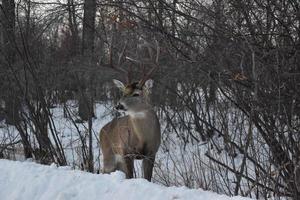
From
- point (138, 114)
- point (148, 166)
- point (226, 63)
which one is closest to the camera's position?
point (226, 63)

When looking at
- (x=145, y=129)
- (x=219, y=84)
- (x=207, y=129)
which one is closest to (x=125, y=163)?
(x=145, y=129)

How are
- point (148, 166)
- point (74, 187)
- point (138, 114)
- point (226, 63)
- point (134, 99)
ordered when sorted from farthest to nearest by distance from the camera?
point (138, 114)
point (134, 99)
point (148, 166)
point (226, 63)
point (74, 187)

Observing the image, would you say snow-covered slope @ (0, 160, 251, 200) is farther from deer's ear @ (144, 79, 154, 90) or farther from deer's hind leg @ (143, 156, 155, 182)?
deer's ear @ (144, 79, 154, 90)

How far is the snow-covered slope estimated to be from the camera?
543 centimetres

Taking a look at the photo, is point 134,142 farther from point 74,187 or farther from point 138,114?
point 74,187

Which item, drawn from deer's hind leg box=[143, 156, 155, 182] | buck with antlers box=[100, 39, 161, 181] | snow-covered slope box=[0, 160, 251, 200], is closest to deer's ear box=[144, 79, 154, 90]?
buck with antlers box=[100, 39, 161, 181]

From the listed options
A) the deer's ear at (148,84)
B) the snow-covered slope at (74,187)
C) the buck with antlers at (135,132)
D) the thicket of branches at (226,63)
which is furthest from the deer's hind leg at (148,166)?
the snow-covered slope at (74,187)

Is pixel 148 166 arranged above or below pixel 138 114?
below

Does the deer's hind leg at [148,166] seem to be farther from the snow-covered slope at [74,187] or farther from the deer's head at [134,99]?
the snow-covered slope at [74,187]

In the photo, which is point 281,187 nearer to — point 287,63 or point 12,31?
point 287,63

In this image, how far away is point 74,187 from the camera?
6.32m

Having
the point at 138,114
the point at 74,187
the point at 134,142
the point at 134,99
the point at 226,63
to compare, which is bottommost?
the point at 74,187

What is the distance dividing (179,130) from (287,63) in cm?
810

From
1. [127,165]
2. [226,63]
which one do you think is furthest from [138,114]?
[226,63]
